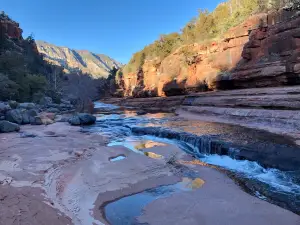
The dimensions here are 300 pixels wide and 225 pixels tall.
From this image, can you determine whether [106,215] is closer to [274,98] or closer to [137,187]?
[137,187]

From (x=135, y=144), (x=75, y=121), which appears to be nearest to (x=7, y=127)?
(x=75, y=121)

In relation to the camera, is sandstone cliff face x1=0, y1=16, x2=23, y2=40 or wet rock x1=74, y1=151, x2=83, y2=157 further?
sandstone cliff face x1=0, y1=16, x2=23, y2=40

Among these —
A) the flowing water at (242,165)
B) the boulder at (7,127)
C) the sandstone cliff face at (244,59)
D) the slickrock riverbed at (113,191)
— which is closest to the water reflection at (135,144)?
the flowing water at (242,165)

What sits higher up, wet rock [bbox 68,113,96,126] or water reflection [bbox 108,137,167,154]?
wet rock [bbox 68,113,96,126]

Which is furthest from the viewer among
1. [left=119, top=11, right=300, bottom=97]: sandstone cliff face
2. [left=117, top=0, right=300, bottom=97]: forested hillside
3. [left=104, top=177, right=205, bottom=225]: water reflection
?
[left=117, top=0, right=300, bottom=97]: forested hillside

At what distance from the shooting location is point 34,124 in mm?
12500

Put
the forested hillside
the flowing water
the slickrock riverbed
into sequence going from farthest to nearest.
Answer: the forested hillside → the flowing water → the slickrock riverbed

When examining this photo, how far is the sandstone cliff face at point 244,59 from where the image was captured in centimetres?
1211

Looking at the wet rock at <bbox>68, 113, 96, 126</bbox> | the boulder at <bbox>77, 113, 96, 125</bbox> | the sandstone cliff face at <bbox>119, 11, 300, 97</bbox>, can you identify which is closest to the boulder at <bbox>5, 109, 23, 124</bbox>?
the wet rock at <bbox>68, 113, 96, 126</bbox>

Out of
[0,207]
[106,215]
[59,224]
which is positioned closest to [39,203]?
[0,207]

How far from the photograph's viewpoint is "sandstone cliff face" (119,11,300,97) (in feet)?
39.7

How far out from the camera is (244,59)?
15.9 meters

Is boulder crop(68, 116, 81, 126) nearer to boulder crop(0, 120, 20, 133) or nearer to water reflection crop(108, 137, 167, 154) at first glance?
boulder crop(0, 120, 20, 133)

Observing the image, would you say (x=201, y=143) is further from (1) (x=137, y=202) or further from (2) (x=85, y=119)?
(2) (x=85, y=119)
